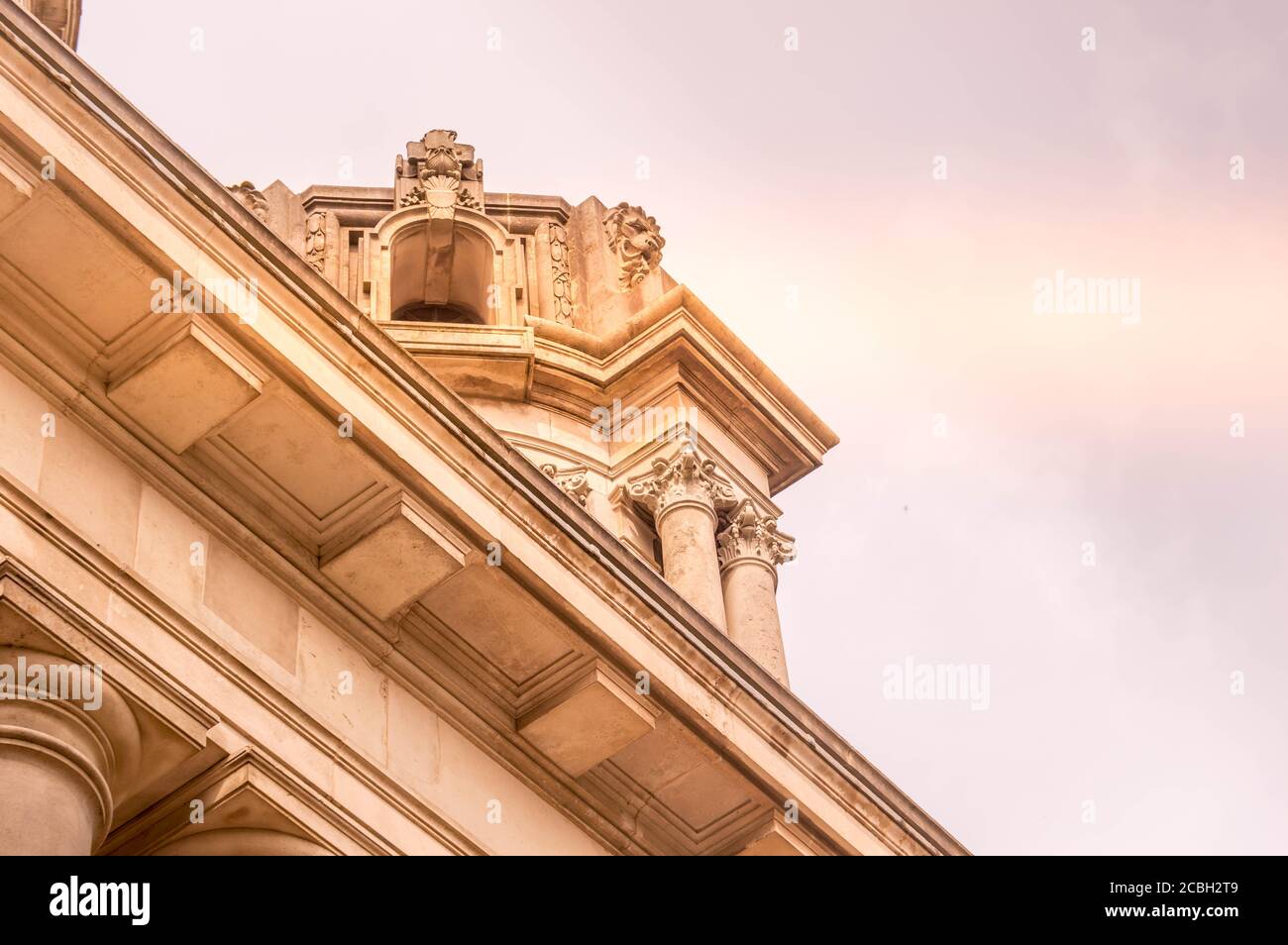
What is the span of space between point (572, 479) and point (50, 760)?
1726cm

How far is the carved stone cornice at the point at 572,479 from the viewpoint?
2988 cm

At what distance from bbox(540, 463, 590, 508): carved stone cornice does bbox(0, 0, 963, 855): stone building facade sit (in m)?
12.0

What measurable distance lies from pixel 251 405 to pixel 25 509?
77.8 inches

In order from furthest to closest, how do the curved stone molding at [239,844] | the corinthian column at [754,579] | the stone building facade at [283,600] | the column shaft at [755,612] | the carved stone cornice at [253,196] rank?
the carved stone cornice at [253,196], the corinthian column at [754,579], the column shaft at [755,612], the curved stone molding at [239,844], the stone building facade at [283,600]

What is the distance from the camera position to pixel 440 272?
35125mm

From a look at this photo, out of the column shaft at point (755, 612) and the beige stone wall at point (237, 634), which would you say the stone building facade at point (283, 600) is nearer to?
the beige stone wall at point (237, 634)

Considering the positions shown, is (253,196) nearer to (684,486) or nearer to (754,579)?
(684,486)

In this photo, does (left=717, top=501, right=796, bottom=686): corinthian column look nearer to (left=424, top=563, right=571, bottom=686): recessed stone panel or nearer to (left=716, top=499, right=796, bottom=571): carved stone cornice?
(left=716, top=499, right=796, bottom=571): carved stone cornice

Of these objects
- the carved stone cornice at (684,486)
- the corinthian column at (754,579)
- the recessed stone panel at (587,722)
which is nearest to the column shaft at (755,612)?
the corinthian column at (754,579)

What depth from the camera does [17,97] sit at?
47.7 feet

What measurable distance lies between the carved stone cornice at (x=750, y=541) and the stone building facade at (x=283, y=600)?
11.2 metres

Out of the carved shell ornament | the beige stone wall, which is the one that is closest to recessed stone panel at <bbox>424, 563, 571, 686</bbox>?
the beige stone wall

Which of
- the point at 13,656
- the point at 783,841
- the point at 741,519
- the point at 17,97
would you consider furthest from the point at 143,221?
the point at 741,519
